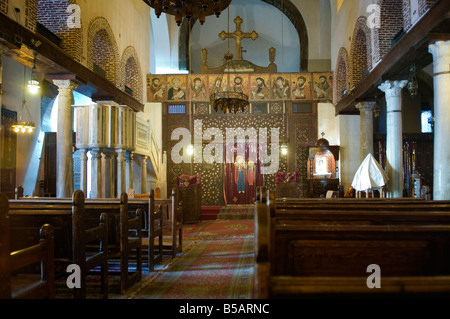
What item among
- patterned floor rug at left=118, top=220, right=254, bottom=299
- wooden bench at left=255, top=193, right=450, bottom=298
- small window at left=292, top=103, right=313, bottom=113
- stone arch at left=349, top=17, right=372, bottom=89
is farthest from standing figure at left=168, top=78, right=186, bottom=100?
wooden bench at left=255, top=193, right=450, bottom=298

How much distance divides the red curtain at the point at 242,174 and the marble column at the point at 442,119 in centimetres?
915

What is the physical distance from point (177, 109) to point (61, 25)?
711 cm

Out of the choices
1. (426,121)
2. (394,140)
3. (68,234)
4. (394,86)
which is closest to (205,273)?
(68,234)

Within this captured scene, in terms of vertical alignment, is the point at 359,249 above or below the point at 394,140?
below

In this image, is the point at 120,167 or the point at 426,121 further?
the point at 426,121

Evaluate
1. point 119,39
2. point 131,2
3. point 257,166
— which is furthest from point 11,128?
point 257,166

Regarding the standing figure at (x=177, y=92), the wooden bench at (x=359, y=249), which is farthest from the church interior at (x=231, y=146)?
the standing figure at (x=177, y=92)

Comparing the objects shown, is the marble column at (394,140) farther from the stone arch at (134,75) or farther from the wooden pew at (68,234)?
the stone arch at (134,75)

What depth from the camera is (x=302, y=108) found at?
48.4ft

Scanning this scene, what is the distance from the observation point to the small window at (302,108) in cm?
1469

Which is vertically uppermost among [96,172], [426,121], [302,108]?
[302,108]

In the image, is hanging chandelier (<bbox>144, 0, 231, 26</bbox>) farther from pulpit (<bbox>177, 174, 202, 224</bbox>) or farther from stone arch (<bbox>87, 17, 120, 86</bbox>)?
pulpit (<bbox>177, 174, 202, 224</bbox>)

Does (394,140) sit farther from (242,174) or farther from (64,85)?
(64,85)

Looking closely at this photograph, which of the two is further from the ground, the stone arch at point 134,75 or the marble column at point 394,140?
the stone arch at point 134,75
